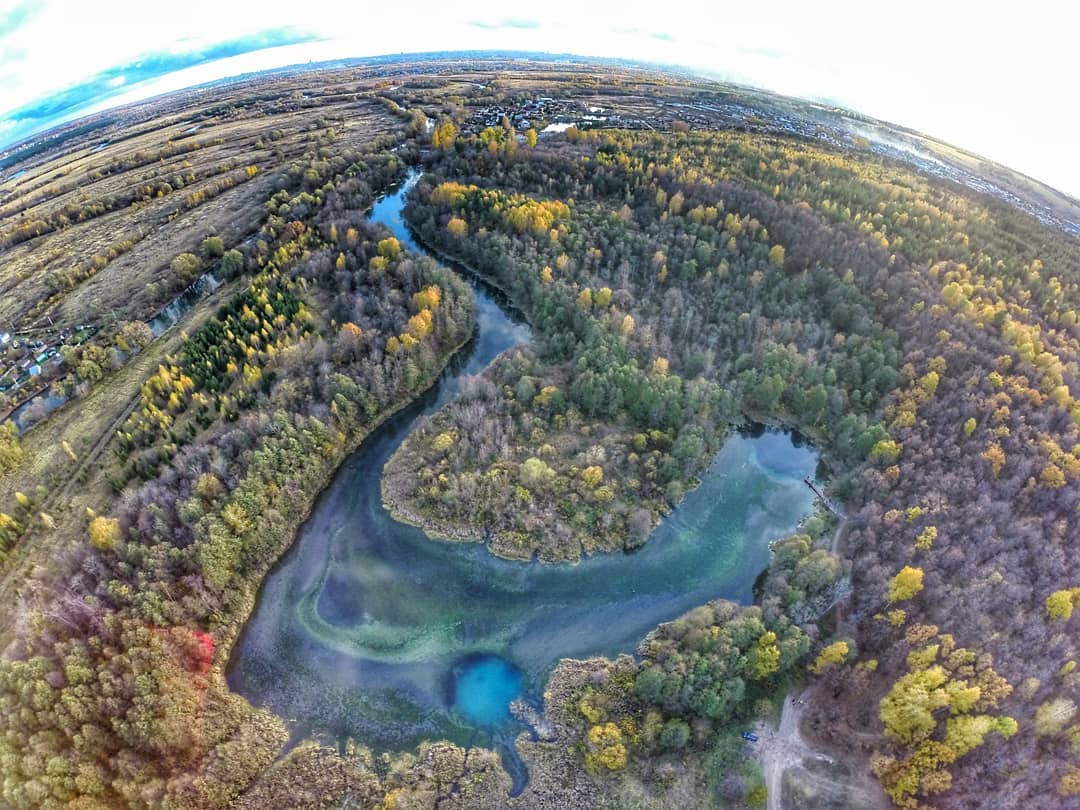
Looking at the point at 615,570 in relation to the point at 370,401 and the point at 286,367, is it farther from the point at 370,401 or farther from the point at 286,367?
the point at 286,367

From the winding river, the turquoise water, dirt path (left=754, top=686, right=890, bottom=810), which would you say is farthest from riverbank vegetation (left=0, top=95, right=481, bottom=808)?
dirt path (left=754, top=686, right=890, bottom=810)

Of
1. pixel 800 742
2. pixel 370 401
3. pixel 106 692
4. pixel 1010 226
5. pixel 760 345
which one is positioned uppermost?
pixel 1010 226

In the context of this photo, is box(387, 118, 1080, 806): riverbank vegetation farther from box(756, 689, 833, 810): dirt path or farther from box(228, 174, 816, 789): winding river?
box(228, 174, 816, 789): winding river

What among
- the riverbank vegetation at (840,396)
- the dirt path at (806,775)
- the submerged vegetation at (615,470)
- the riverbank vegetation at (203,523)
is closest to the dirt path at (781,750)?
the dirt path at (806,775)

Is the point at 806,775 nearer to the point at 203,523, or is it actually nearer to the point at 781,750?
the point at 781,750

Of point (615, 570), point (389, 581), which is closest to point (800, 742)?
point (615, 570)

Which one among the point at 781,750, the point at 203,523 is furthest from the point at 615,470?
the point at 203,523
